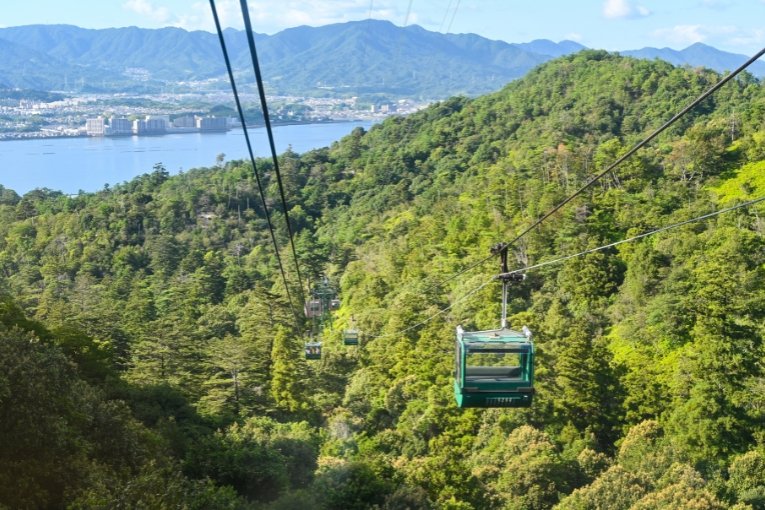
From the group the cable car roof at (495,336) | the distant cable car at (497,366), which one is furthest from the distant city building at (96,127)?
the cable car roof at (495,336)

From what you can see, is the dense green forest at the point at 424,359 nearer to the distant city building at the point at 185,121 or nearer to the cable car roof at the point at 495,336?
the cable car roof at the point at 495,336

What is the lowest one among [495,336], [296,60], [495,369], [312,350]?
[312,350]

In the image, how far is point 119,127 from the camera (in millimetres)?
89375

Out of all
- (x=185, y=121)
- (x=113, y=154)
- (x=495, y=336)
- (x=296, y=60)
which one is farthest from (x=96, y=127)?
(x=495, y=336)

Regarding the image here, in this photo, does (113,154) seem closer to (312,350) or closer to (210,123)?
(210,123)

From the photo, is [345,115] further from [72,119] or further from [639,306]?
[639,306]

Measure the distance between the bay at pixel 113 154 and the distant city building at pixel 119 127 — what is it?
0.90 meters

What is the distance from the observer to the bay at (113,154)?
242ft

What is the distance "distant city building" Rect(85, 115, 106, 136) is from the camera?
8862cm

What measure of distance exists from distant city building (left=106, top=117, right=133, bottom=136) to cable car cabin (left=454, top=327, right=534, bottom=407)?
87795 millimetres

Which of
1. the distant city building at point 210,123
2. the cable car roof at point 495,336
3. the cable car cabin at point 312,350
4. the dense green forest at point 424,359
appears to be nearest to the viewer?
the cable car roof at point 495,336

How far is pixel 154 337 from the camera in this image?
19.7 metres

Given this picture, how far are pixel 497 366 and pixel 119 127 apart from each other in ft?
294

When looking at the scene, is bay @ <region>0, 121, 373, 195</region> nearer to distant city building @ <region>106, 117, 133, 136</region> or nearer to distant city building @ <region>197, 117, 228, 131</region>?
distant city building @ <region>106, 117, 133, 136</region>
